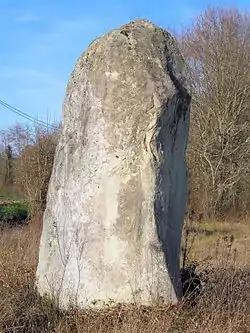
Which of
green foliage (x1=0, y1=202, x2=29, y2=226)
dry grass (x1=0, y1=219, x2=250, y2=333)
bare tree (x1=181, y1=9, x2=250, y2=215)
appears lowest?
dry grass (x1=0, y1=219, x2=250, y2=333)

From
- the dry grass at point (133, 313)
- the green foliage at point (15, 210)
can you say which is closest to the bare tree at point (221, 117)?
the green foliage at point (15, 210)

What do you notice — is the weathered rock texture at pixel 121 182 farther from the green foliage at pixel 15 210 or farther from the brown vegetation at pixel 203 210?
the green foliage at pixel 15 210

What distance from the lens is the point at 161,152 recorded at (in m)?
6.09

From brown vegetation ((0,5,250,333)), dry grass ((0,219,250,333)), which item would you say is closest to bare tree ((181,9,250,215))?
brown vegetation ((0,5,250,333))

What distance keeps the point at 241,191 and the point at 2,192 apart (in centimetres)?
1048

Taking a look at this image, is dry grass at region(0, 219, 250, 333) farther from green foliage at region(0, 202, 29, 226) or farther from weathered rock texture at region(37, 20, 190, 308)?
green foliage at region(0, 202, 29, 226)

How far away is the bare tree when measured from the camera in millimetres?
25219

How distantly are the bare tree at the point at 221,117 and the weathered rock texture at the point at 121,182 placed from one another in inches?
729

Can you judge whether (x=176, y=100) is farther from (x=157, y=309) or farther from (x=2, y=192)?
(x=2, y=192)

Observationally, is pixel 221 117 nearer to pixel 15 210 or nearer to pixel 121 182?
pixel 15 210

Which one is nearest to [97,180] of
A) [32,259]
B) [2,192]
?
[32,259]

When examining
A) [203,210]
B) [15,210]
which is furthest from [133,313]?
[15,210]

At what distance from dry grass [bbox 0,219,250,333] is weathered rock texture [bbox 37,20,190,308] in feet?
0.65

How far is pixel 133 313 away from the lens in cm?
561
